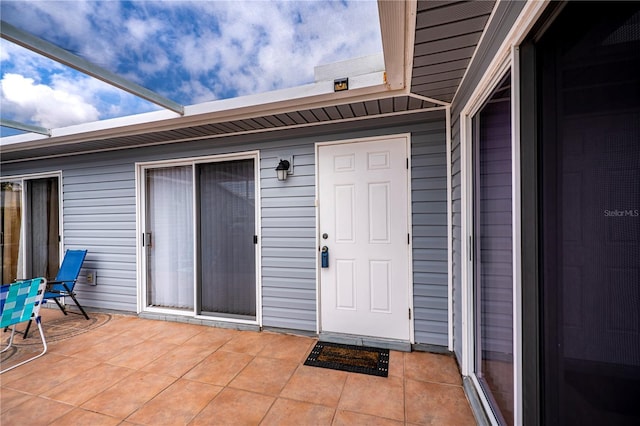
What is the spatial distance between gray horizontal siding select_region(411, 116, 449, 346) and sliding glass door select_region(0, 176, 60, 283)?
5.10 m

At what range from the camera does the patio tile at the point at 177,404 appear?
180 centimetres

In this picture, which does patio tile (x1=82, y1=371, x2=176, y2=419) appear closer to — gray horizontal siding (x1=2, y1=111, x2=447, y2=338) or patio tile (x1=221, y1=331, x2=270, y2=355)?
patio tile (x1=221, y1=331, x2=270, y2=355)

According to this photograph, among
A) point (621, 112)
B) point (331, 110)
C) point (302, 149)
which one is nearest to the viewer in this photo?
point (621, 112)

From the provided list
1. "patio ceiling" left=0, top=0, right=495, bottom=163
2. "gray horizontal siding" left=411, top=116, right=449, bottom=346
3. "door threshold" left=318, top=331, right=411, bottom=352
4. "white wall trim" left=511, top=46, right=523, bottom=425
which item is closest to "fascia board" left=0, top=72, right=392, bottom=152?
"patio ceiling" left=0, top=0, right=495, bottom=163

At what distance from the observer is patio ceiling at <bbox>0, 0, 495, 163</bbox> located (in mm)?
1400

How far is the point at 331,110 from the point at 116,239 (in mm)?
3418

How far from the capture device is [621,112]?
801 millimetres

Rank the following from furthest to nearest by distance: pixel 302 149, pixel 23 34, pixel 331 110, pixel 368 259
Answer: pixel 302 149, pixel 368 259, pixel 331 110, pixel 23 34

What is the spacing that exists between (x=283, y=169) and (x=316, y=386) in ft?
6.66

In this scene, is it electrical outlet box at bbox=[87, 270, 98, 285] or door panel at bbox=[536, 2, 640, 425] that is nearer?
door panel at bbox=[536, 2, 640, 425]

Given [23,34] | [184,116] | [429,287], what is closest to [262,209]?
[184,116]

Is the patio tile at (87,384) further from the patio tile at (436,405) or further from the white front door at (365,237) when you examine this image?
the patio tile at (436,405)

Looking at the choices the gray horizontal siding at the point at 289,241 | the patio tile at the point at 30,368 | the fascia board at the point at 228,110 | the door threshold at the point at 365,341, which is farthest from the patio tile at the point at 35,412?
the fascia board at the point at 228,110

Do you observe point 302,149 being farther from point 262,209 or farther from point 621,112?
point 621,112
